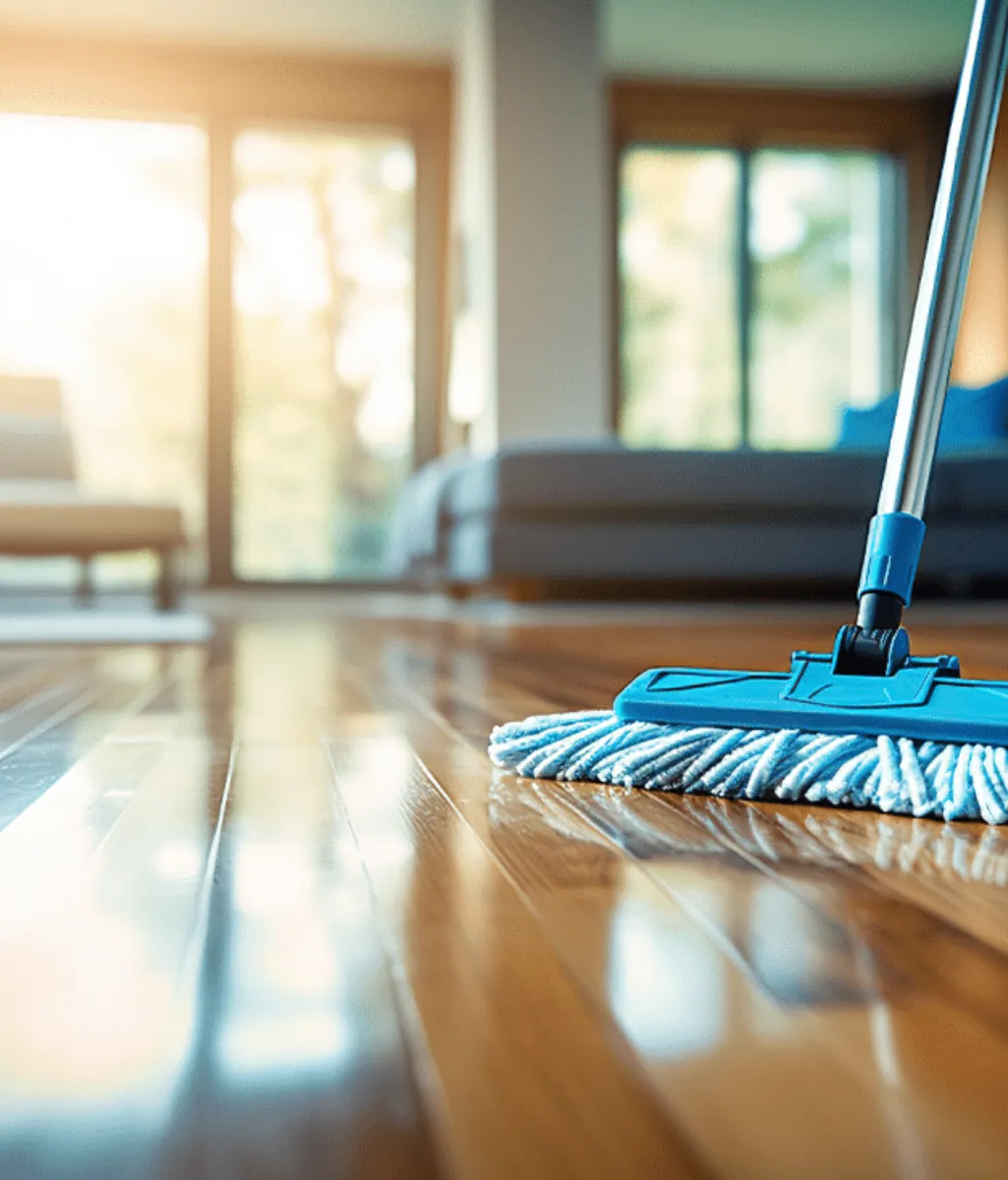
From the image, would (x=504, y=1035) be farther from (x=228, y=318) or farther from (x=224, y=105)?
(x=224, y=105)

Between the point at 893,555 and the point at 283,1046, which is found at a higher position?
the point at 893,555

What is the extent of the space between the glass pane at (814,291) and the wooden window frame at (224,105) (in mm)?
1618

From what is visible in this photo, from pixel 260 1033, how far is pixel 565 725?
508 millimetres

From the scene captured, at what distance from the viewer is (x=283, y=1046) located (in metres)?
0.36

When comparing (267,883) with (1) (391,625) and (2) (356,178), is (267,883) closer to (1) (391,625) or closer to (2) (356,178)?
(1) (391,625)

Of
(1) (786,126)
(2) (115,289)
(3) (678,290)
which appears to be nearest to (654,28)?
(1) (786,126)

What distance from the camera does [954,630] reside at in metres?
2.84

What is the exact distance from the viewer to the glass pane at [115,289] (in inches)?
237

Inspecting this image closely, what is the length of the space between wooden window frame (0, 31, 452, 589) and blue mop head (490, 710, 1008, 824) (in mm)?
5489

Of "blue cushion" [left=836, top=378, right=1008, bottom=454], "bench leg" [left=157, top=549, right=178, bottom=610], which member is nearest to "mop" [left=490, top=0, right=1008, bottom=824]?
"bench leg" [left=157, top=549, right=178, bottom=610]

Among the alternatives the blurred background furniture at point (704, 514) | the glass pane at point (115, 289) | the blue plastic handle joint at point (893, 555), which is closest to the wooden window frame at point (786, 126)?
the glass pane at point (115, 289)

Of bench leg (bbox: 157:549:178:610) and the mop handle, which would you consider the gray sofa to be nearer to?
bench leg (bbox: 157:549:178:610)

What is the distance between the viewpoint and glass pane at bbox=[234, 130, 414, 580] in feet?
20.1

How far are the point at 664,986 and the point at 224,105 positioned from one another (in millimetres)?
6220
